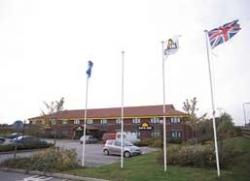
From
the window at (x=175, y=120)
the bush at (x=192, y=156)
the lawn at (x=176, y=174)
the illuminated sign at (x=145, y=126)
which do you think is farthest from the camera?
the illuminated sign at (x=145, y=126)

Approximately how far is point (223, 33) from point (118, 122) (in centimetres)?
5194

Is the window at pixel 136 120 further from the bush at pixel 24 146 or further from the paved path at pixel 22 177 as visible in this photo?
the paved path at pixel 22 177

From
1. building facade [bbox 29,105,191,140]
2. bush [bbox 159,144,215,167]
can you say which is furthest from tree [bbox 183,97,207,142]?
bush [bbox 159,144,215,167]

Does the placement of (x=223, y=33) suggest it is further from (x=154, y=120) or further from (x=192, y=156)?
(x=154, y=120)

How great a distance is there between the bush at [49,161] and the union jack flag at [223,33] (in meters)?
9.72

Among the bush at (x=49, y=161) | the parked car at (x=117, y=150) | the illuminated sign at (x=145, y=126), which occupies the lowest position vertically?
the bush at (x=49, y=161)

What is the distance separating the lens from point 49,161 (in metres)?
15.7

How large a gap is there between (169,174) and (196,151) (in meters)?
3.50

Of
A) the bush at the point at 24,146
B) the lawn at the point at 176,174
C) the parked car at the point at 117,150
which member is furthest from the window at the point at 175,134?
the lawn at the point at 176,174

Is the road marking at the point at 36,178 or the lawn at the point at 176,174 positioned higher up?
the lawn at the point at 176,174

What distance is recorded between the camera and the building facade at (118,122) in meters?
57.6

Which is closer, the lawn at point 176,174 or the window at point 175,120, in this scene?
the lawn at point 176,174

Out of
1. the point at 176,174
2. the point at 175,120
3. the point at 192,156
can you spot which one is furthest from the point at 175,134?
the point at 176,174

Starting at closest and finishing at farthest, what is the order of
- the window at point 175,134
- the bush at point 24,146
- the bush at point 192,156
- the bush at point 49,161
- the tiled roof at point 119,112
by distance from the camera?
the bush at point 192,156, the bush at point 49,161, the bush at point 24,146, the window at point 175,134, the tiled roof at point 119,112
